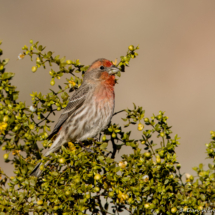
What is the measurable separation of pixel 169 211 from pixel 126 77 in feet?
35.2

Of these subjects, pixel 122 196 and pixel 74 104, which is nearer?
pixel 122 196

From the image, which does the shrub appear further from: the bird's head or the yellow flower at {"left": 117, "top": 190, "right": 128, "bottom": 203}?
the bird's head

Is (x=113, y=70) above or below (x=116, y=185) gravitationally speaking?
above

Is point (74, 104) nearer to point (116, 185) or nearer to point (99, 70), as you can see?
point (99, 70)

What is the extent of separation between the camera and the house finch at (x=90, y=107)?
5.39m

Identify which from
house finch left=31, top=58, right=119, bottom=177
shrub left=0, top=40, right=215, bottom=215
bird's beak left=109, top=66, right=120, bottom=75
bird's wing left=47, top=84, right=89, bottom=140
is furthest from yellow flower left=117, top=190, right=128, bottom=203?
bird's wing left=47, top=84, right=89, bottom=140

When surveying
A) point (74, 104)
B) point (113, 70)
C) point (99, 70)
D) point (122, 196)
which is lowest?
point (122, 196)

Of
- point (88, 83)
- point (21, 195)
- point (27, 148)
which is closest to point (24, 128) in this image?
point (27, 148)

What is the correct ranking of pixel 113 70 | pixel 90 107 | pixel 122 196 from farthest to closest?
pixel 90 107, pixel 113 70, pixel 122 196

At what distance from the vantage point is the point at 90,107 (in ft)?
18.2

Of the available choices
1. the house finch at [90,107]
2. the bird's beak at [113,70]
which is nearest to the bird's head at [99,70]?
the house finch at [90,107]

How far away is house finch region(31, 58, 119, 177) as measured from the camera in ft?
17.7

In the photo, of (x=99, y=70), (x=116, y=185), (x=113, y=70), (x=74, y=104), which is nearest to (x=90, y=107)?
(x=74, y=104)

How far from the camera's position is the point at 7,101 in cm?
344
